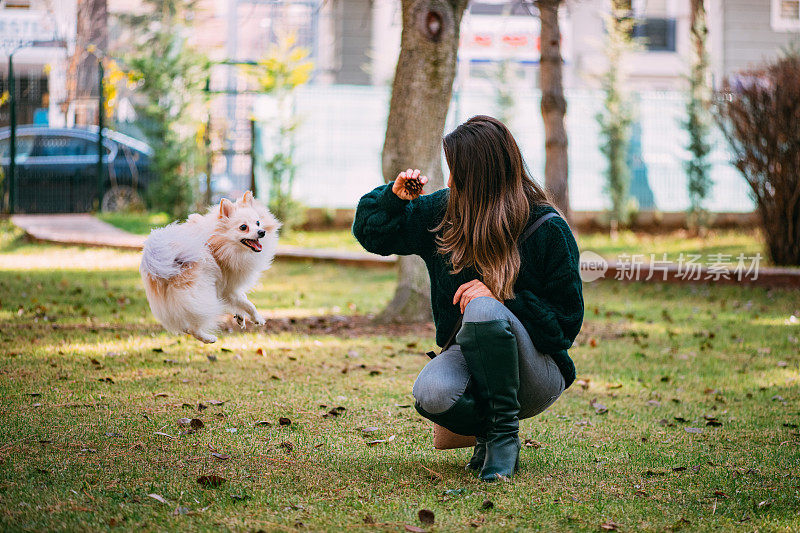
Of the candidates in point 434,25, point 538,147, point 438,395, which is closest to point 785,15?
point 538,147

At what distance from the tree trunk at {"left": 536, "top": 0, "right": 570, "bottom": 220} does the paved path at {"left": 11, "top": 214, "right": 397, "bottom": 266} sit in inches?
84.2

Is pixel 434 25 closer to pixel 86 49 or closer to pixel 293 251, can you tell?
pixel 293 251

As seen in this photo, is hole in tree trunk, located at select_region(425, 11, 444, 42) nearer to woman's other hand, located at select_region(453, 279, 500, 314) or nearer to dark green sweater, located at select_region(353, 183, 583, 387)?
dark green sweater, located at select_region(353, 183, 583, 387)

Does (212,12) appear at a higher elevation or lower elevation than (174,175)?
higher

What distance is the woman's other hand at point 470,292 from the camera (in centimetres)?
326

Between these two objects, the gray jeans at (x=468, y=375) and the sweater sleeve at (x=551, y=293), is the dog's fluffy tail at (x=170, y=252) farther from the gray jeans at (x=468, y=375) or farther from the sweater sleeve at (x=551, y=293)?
the sweater sleeve at (x=551, y=293)

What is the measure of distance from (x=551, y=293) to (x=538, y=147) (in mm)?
11774

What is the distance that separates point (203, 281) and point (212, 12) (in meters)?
22.5

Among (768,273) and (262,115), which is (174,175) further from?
(768,273)

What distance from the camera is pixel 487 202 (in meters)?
3.30

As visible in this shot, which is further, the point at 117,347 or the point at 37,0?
the point at 37,0

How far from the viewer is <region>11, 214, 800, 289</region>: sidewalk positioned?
9023mm

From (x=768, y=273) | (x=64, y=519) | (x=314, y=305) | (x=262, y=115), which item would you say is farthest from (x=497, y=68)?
(x=64, y=519)

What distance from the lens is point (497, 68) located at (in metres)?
14.7
